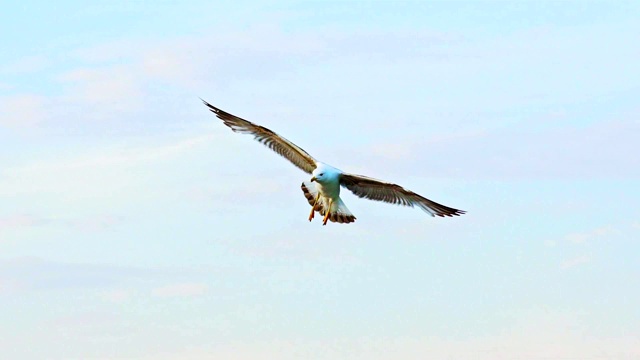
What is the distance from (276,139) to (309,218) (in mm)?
1997

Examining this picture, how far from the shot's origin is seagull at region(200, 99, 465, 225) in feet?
68.2

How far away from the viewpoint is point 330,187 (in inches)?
824

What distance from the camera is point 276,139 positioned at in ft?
71.5

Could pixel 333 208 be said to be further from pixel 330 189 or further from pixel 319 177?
pixel 319 177

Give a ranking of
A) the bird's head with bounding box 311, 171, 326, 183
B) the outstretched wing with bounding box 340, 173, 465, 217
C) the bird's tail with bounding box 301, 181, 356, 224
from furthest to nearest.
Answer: the bird's tail with bounding box 301, 181, 356, 224 → the outstretched wing with bounding box 340, 173, 465, 217 → the bird's head with bounding box 311, 171, 326, 183

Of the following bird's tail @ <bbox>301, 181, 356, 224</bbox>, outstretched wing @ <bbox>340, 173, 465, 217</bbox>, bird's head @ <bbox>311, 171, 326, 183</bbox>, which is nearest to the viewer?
bird's head @ <bbox>311, 171, 326, 183</bbox>

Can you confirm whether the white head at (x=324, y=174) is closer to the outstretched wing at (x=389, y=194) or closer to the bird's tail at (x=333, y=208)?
the outstretched wing at (x=389, y=194)

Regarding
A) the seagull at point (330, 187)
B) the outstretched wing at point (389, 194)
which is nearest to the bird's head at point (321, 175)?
the seagull at point (330, 187)

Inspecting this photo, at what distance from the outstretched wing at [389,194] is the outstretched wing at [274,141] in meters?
1.01

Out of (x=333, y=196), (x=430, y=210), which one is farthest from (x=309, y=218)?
(x=430, y=210)

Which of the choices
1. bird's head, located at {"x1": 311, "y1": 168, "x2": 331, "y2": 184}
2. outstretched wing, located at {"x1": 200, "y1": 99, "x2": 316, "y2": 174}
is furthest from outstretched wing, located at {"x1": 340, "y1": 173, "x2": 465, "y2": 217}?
outstretched wing, located at {"x1": 200, "y1": 99, "x2": 316, "y2": 174}

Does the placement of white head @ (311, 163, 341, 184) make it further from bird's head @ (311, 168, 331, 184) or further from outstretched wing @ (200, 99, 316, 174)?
outstretched wing @ (200, 99, 316, 174)

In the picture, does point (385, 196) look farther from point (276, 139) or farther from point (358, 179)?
point (276, 139)

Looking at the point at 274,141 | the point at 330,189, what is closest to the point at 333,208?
the point at 330,189
